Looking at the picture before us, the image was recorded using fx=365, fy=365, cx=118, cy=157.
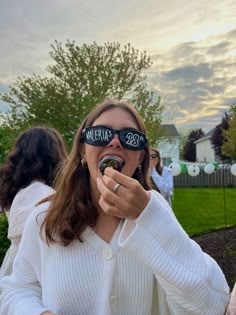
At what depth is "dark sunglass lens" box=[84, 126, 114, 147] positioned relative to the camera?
4.62 ft

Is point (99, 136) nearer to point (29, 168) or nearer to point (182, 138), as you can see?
point (29, 168)

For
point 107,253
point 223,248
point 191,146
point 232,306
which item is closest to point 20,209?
point 107,253

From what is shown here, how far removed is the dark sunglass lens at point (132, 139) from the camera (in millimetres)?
1405

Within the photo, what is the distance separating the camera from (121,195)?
3.73 feet

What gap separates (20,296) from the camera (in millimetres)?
1522

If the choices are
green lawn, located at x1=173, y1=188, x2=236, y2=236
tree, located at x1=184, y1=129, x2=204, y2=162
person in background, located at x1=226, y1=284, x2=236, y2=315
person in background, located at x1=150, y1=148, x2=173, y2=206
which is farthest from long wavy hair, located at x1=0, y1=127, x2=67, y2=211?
→ tree, located at x1=184, y1=129, x2=204, y2=162

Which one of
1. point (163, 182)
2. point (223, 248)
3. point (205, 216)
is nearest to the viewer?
point (163, 182)

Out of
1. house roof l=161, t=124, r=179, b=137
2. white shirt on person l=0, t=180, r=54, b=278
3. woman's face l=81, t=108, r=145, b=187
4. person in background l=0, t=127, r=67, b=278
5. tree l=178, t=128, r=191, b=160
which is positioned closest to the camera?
woman's face l=81, t=108, r=145, b=187

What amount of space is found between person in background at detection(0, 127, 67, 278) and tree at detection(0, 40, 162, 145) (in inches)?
383

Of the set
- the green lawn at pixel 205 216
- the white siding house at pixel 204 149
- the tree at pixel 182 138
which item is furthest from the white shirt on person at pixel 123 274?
the white siding house at pixel 204 149

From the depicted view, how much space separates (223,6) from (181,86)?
13.9 meters

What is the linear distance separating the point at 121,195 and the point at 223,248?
283 inches

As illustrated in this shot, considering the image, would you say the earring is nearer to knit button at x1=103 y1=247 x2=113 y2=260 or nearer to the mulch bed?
knit button at x1=103 y1=247 x2=113 y2=260

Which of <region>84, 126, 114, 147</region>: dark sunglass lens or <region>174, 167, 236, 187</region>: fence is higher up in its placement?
<region>84, 126, 114, 147</region>: dark sunglass lens
